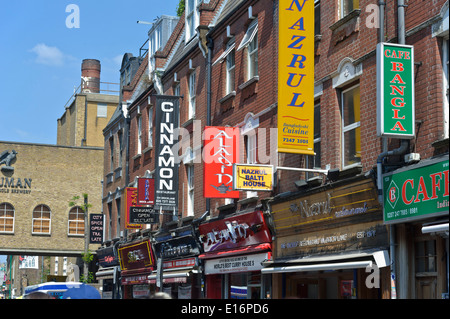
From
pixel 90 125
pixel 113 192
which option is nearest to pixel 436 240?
pixel 113 192

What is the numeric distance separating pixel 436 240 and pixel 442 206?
118cm

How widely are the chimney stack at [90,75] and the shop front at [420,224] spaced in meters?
56.4

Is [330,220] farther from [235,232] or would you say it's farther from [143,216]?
[143,216]

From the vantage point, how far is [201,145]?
23.5m

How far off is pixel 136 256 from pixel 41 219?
16.7 m

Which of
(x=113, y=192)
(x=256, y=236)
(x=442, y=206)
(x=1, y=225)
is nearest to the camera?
(x=442, y=206)

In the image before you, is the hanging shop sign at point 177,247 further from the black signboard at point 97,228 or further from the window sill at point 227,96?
the black signboard at point 97,228

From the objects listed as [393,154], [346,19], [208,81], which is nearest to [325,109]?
[346,19]

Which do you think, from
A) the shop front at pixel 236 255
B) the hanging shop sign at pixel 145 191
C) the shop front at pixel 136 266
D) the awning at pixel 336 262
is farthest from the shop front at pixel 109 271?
the awning at pixel 336 262

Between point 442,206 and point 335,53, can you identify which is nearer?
point 442,206

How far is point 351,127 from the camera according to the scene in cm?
1523

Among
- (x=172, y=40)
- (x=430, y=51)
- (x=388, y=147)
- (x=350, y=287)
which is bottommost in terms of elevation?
(x=350, y=287)

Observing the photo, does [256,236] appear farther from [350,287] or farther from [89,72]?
[89,72]

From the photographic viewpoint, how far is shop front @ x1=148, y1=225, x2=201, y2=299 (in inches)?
936
